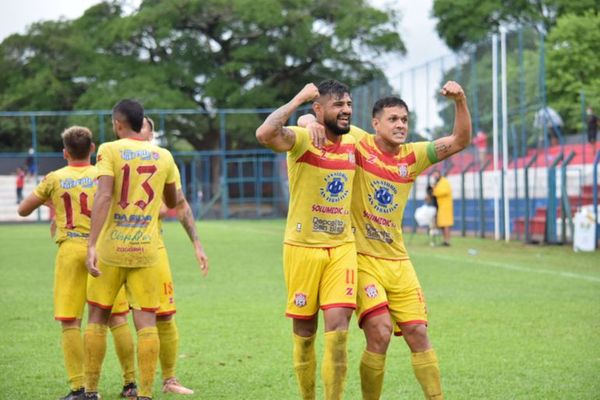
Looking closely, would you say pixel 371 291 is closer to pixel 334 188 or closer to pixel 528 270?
pixel 334 188

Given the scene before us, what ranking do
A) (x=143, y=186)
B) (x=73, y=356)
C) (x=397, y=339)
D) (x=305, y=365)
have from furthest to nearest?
(x=397, y=339) → (x=73, y=356) → (x=143, y=186) → (x=305, y=365)

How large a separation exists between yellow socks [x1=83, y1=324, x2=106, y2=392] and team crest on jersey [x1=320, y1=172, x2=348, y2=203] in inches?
80.2

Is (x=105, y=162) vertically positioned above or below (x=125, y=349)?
above

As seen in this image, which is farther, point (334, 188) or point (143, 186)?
point (143, 186)

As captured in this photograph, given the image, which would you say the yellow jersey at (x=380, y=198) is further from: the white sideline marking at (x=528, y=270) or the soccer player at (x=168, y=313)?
the white sideline marking at (x=528, y=270)

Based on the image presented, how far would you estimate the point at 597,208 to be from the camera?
80.2 ft

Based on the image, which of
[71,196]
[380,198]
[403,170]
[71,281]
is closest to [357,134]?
[403,170]

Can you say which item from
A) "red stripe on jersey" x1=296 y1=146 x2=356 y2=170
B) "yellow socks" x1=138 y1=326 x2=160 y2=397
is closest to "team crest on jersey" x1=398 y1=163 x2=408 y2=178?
"red stripe on jersey" x1=296 y1=146 x2=356 y2=170

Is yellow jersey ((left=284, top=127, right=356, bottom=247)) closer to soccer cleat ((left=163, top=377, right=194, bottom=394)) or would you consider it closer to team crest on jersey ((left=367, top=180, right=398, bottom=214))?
team crest on jersey ((left=367, top=180, right=398, bottom=214))

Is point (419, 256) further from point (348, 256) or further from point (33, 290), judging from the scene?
point (348, 256)

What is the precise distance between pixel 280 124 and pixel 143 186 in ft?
4.55

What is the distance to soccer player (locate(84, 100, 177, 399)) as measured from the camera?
24.9ft

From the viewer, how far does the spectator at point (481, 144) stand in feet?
105

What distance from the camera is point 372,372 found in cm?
702
